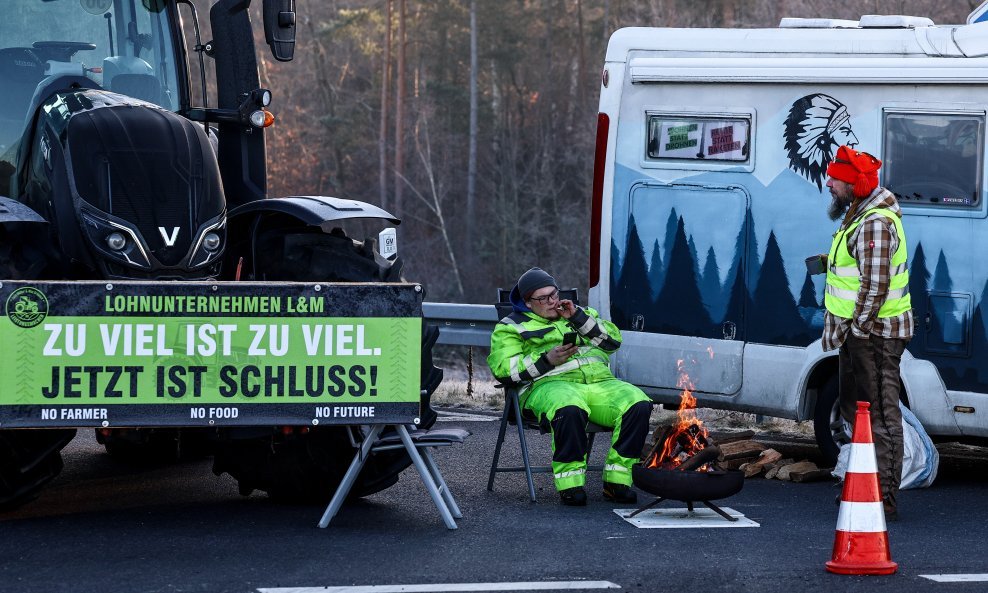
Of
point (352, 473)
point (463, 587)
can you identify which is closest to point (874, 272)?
point (352, 473)

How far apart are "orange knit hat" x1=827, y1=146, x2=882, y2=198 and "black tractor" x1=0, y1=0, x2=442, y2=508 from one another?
232cm

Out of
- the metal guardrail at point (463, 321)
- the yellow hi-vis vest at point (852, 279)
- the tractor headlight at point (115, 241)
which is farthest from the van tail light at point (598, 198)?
the tractor headlight at point (115, 241)

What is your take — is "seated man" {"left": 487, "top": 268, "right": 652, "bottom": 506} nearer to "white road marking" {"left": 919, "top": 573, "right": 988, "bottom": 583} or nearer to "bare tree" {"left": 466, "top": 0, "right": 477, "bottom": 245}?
"white road marking" {"left": 919, "top": 573, "right": 988, "bottom": 583}

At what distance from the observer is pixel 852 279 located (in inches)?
312

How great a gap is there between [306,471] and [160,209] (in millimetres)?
1515

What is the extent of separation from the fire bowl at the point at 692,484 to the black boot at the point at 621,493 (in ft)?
1.99

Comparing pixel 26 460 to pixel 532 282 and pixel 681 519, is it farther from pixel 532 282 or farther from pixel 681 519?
pixel 681 519

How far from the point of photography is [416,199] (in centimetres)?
4897

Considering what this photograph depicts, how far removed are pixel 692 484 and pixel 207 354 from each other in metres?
2.36

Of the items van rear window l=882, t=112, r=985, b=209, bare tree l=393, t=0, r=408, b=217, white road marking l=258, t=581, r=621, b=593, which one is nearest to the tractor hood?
white road marking l=258, t=581, r=621, b=593

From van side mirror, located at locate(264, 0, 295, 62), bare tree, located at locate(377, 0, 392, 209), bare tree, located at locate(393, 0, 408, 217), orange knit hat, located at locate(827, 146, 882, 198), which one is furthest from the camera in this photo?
bare tree, located at locate(377, 0, 392, 209)

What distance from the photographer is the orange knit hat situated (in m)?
7.93

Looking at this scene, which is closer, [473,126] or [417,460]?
[417,460]

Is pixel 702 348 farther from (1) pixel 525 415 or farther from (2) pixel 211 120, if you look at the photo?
(2) pixel 211 120
